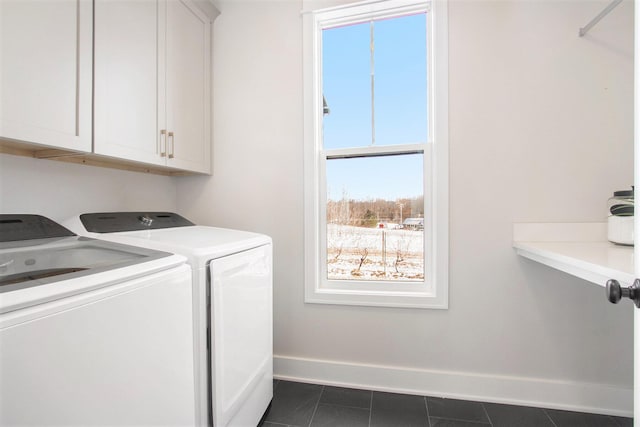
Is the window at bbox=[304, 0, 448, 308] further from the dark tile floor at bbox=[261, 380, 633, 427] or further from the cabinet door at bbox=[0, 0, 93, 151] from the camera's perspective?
the cabinet door at bbox=[0, 0, 93, 151]

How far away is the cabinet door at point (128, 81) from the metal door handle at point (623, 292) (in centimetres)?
180

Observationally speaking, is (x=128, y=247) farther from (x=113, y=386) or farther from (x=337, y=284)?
(x=337, y=284)

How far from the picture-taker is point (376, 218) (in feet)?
5.92

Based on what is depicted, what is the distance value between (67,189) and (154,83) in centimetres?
69

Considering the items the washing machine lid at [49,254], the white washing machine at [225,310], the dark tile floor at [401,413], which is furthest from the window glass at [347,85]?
the dark tile floor at [401,413]

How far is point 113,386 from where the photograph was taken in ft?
2.12

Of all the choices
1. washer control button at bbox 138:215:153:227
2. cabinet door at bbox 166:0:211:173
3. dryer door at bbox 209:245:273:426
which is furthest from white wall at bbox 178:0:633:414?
washer control button at bbox 138:215:153:227

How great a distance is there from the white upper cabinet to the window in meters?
0.71

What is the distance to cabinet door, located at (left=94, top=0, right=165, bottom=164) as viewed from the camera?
1.16 m

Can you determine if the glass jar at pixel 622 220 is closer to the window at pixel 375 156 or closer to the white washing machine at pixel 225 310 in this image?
the window at pixel 375 156

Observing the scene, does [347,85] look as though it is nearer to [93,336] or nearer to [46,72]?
[46,72]

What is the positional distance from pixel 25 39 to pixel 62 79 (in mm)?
137

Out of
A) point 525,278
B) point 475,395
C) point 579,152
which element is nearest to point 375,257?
point 525,278

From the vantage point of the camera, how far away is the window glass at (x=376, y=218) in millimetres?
1736
